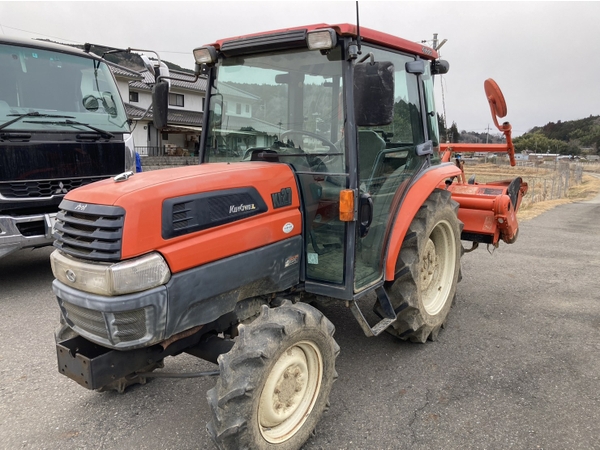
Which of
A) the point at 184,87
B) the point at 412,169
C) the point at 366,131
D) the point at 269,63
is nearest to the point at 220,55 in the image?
the point at 269,63

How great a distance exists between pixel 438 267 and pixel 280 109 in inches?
81.1

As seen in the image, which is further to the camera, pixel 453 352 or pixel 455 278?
pixel 455 278

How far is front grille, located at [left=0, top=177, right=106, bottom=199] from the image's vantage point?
15.6 ft

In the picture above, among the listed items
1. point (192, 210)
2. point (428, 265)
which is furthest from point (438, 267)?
point (192, 210)

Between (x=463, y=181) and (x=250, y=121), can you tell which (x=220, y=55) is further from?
(x=463, y=181)

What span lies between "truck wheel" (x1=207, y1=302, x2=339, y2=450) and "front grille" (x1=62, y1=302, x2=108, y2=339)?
594 millimetres

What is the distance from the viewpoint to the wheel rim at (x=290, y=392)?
236 cm

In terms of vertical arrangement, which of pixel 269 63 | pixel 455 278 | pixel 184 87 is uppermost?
pixel 184 87

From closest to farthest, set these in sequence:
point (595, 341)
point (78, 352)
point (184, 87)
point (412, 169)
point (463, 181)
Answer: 1. point (78, 352)
2. point (412, 169)
3. point (595, 341)
4. point (463, 181)
5. point (184, 87)

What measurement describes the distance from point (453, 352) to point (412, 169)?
1.50 meters

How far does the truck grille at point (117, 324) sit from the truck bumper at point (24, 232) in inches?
119

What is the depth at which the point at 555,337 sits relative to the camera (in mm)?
3947

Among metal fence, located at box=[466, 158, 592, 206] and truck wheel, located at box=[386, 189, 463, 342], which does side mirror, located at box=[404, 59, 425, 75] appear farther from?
metal fence, located at box=[466, 158, 592, 206]

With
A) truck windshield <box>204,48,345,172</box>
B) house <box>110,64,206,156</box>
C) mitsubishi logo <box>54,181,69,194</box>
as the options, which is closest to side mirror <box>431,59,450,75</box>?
truck windshield <box>204,48,345,172</box>
